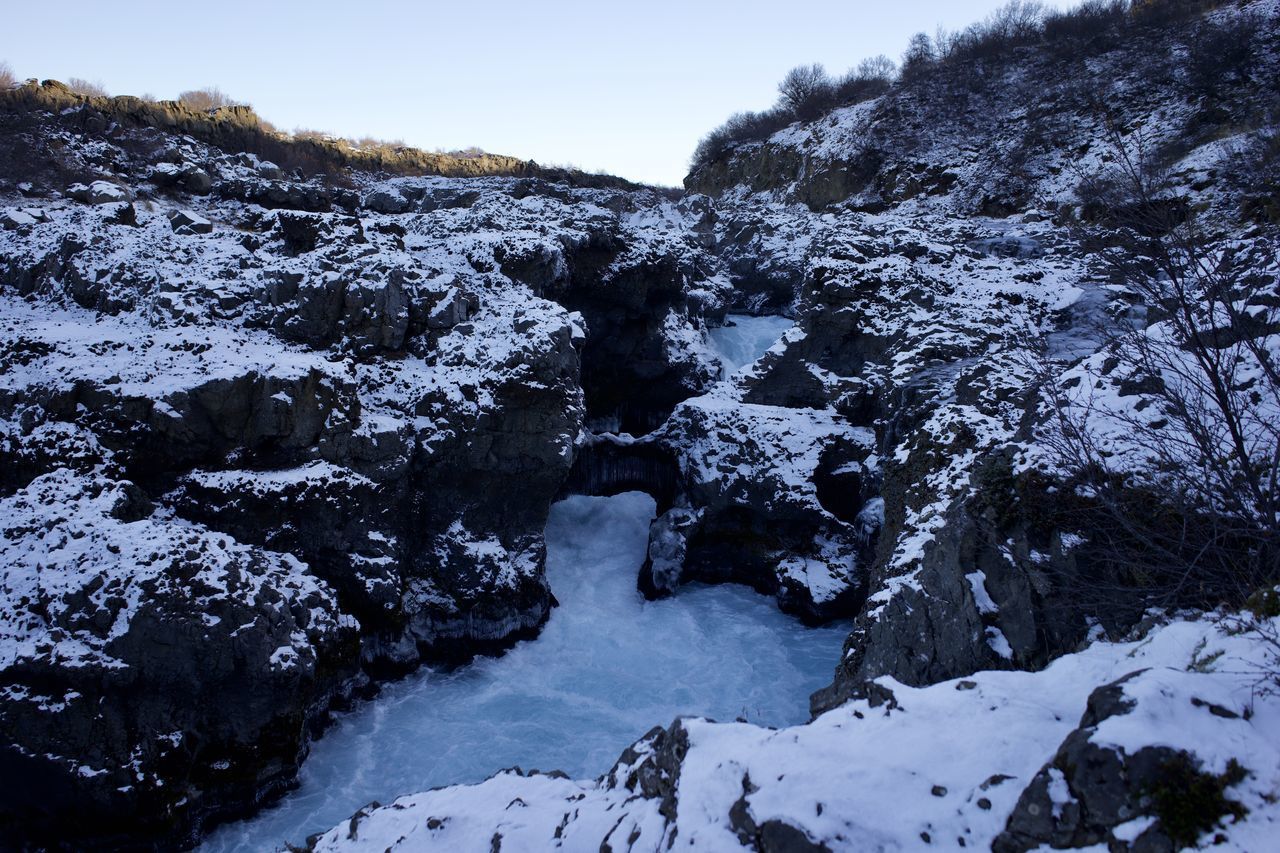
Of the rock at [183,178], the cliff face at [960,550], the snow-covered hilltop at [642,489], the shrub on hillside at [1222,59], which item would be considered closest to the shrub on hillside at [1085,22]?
the shrub on hillside at [1222,59]

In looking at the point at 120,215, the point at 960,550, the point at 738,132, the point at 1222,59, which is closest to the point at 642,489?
the point at 960,550

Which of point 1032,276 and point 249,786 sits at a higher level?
point 1032,276

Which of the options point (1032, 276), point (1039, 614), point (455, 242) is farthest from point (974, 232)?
point (1039, 614)

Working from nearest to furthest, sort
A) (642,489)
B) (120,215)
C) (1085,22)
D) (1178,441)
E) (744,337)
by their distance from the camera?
(1178,441) < (120,215) < (642,489) < (744,337) < (1085,22)

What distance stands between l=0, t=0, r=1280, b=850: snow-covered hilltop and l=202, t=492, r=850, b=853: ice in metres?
0.70

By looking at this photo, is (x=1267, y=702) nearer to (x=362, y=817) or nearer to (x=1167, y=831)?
(x=1167, y=831)

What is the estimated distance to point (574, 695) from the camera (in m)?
14.8

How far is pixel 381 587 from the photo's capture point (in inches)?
565

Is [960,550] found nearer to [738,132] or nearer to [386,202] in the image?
[386,202]

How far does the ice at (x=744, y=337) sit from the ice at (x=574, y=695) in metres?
12.6

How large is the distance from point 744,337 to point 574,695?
69.9ft

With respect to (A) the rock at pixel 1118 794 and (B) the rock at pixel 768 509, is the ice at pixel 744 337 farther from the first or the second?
(A) the rock at pixel 1118 794

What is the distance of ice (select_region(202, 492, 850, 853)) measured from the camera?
12.3 m

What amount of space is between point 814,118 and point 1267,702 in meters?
54.7
